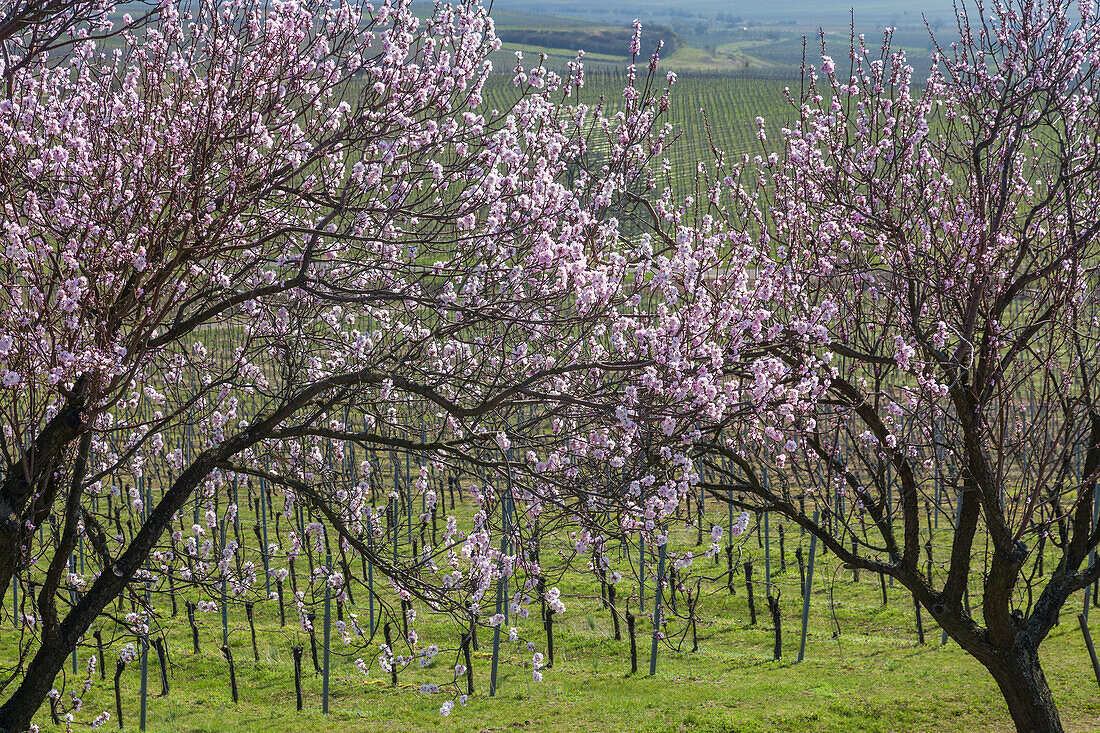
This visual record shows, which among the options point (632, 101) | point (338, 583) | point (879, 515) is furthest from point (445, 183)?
point (879, 515)

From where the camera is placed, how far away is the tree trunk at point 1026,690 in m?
7.79

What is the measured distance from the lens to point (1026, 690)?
7883 millimetres

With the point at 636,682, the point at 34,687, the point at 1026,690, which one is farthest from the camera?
the point at 636,682

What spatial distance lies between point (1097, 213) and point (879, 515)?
331 cm

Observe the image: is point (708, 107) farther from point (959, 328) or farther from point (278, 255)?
point (278, 255)

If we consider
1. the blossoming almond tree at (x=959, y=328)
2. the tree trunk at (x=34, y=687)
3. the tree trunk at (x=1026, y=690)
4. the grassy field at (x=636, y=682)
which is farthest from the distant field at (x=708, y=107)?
the tree trunk at (x=34, y=687)

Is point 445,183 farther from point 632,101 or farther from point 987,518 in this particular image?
point 987,518

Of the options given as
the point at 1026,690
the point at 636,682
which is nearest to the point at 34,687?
the point at 1026,690

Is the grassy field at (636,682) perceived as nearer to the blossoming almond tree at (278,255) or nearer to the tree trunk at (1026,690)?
the tree trunk at (1026,690)

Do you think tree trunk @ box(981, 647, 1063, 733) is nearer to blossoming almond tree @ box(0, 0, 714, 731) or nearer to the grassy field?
the grassy field

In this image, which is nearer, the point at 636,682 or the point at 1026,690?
the point at 1026,690

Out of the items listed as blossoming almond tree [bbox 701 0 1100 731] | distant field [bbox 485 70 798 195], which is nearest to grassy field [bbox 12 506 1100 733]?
blossoming almond tree [bbox 701 0 1100 731]

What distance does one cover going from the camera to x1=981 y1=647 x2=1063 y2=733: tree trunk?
779 centimetres

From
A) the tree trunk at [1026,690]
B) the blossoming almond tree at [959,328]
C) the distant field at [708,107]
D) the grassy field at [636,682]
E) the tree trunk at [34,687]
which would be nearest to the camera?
the tree trunk at [34,687]
